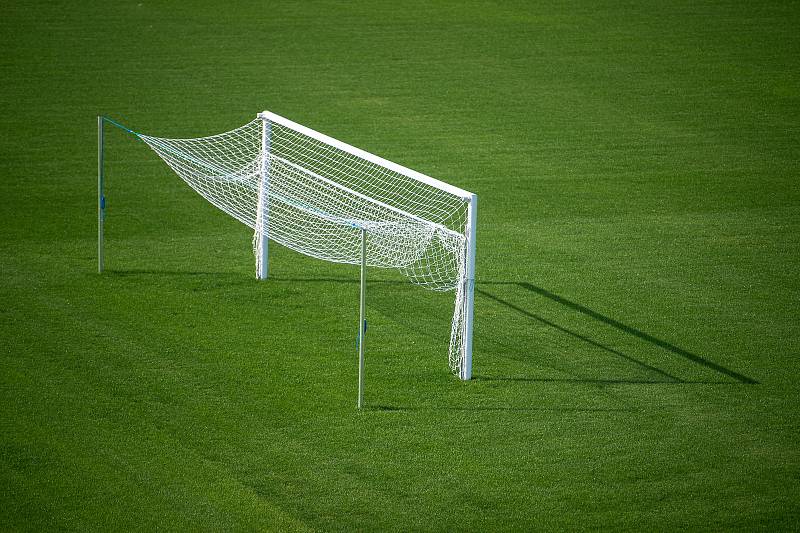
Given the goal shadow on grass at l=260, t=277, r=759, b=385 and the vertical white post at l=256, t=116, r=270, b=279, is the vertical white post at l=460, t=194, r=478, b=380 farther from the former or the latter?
the vertical white post at l=256, t=116, r=270, b=279

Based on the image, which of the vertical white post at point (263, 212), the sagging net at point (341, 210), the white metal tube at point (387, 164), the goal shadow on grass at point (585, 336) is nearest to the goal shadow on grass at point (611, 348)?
the goal shadow on grass at point (585, 336)

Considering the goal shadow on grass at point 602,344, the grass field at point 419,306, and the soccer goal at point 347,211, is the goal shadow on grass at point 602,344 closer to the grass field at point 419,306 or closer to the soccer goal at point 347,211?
the grass field at point 419,306

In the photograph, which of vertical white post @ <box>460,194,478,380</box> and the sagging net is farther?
the sagging net

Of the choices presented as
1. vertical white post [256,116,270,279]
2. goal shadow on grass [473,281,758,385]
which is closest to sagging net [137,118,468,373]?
vertical white post [256,116,270,279]

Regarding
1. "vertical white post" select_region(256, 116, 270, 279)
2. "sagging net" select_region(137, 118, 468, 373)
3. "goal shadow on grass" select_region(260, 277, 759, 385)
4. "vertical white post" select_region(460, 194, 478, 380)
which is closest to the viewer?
"vertical white post" select_region(460, 194, 478, 380)

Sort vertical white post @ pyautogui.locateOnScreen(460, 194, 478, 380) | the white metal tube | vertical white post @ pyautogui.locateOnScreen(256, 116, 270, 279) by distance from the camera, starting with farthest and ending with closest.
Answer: vertical white post @ pyautogui.locateOnScreen(256, 116, 270, 279)
the white metal tube
vertical white post @ pyautogui.locateOnScreen(460, 194, 478, 380)

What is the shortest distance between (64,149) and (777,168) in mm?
9352

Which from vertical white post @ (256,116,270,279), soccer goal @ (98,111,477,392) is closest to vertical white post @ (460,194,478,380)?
soccer goal @ (98,111,477,392)

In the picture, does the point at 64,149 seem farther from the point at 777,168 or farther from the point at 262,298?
the point at 777,168

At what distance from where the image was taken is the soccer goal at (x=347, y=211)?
29.8ft

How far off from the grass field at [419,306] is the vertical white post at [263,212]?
0.63ft

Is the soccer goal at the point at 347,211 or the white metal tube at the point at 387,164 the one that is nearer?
the white metal tube at the point at 387,164

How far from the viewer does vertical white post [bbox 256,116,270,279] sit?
1079 cm

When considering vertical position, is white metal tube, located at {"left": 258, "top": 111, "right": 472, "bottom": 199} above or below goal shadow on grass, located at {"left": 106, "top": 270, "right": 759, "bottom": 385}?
above
